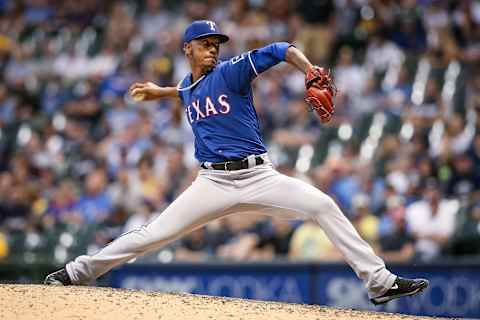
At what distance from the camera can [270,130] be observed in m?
12.6

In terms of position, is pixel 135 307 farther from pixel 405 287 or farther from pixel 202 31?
pixel 202 31

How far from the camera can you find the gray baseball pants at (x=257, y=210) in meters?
6.27

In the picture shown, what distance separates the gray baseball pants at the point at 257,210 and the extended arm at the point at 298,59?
755mm

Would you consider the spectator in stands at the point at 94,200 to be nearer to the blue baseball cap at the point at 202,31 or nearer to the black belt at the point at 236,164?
the blue baseball cap at the point at 202,31

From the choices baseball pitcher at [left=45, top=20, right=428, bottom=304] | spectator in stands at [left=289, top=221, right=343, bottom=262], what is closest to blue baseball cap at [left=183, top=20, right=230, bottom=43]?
baseball pitcher at [left=45, top=20, right=428, bottom=304]

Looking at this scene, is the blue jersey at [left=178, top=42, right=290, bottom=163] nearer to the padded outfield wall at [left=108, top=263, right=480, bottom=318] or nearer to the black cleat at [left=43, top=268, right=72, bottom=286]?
the black cleat at [left=43, top=268, right=72, bottom=286]

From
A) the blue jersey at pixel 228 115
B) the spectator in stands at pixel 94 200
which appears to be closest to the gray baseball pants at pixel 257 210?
the blue jersey at pixel 228 115

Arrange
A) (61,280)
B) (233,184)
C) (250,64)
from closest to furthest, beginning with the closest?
(250,64) < (233,184) < (61,280)

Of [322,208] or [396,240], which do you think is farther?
[396,240]

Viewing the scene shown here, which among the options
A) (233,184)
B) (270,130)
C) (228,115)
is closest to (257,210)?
(233,184)

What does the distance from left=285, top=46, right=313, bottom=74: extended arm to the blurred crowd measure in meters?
4.01

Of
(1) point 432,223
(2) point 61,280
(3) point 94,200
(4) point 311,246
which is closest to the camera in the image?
(2) point 61,280

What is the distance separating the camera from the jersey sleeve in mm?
6115

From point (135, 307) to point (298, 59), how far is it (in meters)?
1.81
